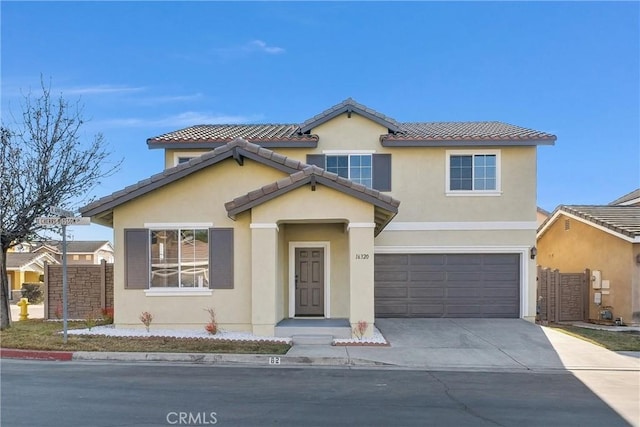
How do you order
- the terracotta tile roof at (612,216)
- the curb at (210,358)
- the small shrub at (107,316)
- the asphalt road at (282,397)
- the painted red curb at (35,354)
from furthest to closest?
1. the terracotta tile roof at (612,216)
2. the small shrub at (107,316)
3. the painted red curb at (35,354)
4. the curb at (210,358)
5. the asphalt road at (282,397)

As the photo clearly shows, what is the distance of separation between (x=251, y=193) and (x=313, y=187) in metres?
1.63

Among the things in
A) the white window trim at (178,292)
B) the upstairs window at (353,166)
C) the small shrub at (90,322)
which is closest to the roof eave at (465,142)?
the upstairs window at (353,166)

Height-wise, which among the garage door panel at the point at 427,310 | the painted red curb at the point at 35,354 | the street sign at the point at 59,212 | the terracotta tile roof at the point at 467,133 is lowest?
the garage door panel at the point at 427,310

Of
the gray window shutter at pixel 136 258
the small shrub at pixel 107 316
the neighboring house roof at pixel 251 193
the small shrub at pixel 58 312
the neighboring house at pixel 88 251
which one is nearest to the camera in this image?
the neighboring house roof at pixel 251 193

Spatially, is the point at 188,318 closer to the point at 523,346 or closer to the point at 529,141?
the point at 523,346

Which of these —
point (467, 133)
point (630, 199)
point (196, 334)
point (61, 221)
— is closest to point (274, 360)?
point (196, 334)

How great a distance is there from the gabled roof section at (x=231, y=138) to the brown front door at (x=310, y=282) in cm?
405

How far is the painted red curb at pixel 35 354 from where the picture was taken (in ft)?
33.3

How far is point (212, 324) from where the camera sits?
12695 mm

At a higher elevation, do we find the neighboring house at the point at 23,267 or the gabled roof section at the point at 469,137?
the gabled roof section at the point at 469,137

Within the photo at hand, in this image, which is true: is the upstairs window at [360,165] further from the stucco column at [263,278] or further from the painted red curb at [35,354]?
the painted red curb at [35,354]

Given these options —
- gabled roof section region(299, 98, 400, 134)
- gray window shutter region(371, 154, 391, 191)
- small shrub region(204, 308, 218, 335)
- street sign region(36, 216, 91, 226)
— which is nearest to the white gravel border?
small shrub region(204, 308, 218, 335)

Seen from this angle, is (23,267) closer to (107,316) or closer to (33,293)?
(33,293)

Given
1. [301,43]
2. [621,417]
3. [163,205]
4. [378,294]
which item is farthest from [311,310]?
[301,43]
